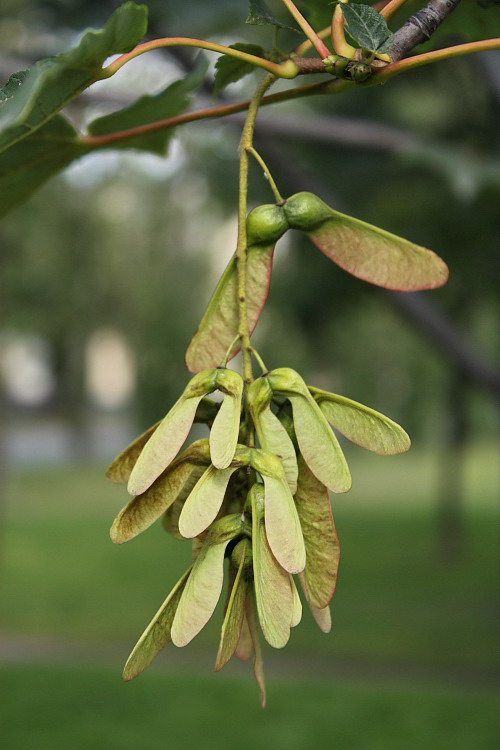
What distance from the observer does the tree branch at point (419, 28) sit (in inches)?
27.6

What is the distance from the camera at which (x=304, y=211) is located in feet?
2.40

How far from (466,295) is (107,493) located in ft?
32.8

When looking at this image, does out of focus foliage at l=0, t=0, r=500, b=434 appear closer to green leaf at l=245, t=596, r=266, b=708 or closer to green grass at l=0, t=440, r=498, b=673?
green leaf at l=245, t=596, r=266, b=708

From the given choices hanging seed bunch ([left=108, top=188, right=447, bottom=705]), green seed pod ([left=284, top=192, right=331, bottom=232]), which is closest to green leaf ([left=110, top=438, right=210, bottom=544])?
hanging seed bunch ([left=108, top=188, right=447, bottom=705])

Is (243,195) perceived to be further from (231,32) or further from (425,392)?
(425,392)

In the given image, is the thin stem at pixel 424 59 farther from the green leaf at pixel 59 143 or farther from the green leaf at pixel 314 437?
the green leaf at pixel 59 143

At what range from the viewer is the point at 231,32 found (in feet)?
9.11

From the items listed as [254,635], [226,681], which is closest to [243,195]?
[254,635]

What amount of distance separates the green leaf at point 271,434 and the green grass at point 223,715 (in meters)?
4.96

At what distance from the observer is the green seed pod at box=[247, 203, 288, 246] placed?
2.33ft

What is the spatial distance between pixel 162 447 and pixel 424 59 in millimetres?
348

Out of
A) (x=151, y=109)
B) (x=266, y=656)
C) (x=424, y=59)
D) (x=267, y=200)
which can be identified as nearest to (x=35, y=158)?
(x=151, y=109)

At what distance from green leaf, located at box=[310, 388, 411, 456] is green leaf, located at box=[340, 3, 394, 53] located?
263 millimetres

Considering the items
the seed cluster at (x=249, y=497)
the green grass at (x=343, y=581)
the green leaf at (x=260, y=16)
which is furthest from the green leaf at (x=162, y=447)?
the green grass at (x=343, y=581)
